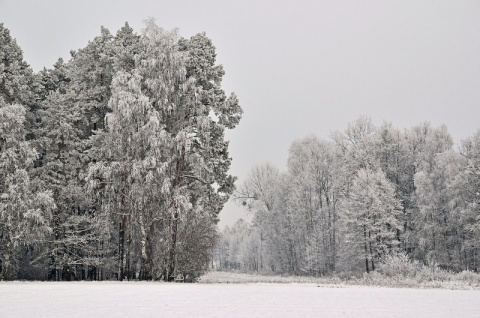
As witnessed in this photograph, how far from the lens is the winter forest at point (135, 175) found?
25.5 metres

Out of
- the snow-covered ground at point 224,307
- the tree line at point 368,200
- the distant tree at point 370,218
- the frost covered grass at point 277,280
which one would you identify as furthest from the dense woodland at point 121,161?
the distant tree at point 370,218

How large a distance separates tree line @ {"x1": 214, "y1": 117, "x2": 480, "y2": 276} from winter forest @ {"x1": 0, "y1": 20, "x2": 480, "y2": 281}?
281 mm

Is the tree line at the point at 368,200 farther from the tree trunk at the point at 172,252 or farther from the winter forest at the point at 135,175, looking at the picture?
the tree trunk at the point at 172,252

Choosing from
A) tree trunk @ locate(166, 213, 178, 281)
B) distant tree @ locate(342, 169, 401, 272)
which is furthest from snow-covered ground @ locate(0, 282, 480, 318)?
distant tree @ locate(342, 169, 401, 272)

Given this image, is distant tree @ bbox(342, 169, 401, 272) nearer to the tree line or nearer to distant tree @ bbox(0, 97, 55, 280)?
the tree line

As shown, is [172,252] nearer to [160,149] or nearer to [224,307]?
[160,149]

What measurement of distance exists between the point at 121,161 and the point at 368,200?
82.9 ft

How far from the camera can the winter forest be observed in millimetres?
25516

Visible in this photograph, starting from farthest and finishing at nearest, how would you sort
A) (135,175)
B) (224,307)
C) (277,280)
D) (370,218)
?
(370,218), (277,280), (135,175), (224,307)

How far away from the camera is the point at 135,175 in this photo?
81.2 ft

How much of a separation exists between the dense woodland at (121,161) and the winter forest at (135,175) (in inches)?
3.4

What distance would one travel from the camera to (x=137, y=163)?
25.0 metres

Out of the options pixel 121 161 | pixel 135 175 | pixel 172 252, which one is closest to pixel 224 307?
pixel 135 175

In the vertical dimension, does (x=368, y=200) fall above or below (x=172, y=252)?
above
